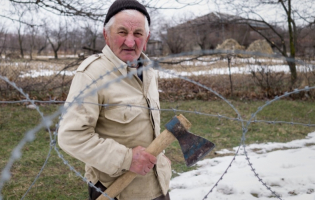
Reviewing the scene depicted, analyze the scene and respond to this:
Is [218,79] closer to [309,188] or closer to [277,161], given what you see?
[277,161]

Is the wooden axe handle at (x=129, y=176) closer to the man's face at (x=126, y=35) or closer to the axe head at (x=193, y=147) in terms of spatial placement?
the axe head at (x=193, y=147)

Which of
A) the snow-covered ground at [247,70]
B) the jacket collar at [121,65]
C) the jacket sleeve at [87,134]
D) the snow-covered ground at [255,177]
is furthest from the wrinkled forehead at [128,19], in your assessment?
the snow-covered ground at [247,70]

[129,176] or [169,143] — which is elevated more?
[169,143]

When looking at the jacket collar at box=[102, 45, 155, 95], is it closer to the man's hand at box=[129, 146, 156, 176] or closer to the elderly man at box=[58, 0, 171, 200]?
the elderly man at box=[58, 0, 171, 200]

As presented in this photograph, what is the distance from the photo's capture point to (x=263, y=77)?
930 cm

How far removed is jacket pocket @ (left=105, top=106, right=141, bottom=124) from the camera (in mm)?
1582

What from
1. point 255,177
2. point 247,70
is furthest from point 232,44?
point 255,177

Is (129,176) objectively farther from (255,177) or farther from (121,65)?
(255,177)

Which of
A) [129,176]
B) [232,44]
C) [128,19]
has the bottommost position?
[129,176]

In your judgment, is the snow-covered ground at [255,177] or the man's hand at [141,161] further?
the snow-covered ground at [255,177]

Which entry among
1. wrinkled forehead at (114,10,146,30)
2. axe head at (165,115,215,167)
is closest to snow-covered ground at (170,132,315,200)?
axe head at (165,115,215,167)

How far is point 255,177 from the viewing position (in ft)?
12.5

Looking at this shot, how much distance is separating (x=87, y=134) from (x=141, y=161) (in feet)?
1.07

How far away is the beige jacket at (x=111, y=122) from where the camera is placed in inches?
58.1
